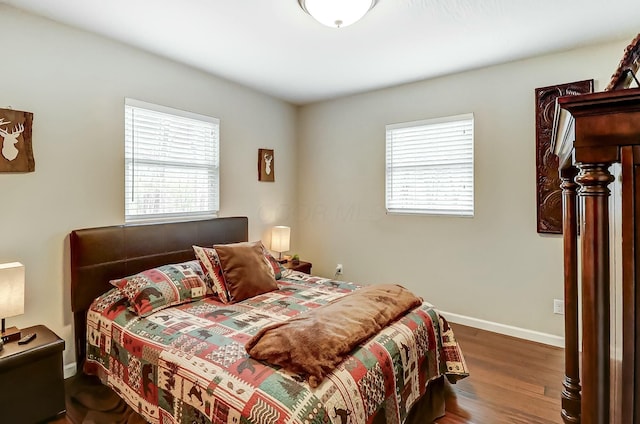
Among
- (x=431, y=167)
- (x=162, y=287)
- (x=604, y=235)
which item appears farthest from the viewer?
(x=431, y=167)

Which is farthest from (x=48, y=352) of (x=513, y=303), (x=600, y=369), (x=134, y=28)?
(x=513, y=303)

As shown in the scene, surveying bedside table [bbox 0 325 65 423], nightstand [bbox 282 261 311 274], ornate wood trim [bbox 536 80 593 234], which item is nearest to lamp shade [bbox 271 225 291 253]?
nightstand [bbox 282 261 311 274]

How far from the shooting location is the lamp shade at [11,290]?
1969mm

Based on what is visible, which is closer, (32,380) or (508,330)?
(32,380)

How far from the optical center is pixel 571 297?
1.28 meters

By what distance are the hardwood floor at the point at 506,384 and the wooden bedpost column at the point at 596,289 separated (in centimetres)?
154

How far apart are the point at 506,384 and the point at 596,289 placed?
6.95 ft

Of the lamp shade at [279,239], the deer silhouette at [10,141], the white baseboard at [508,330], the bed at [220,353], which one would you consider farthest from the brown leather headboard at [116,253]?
the white baseboard at [508,330]

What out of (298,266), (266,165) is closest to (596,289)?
(298,266)

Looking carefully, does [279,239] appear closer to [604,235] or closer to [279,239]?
[279,239]

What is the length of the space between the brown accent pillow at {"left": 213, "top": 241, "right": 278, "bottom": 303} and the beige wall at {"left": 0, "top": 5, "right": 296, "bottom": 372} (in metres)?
0.96

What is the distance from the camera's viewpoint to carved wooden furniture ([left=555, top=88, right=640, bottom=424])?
2.19 ft

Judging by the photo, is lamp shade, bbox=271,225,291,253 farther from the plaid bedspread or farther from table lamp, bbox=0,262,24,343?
table lamp, bbox=0,262,24,343

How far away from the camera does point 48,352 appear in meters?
1.97
